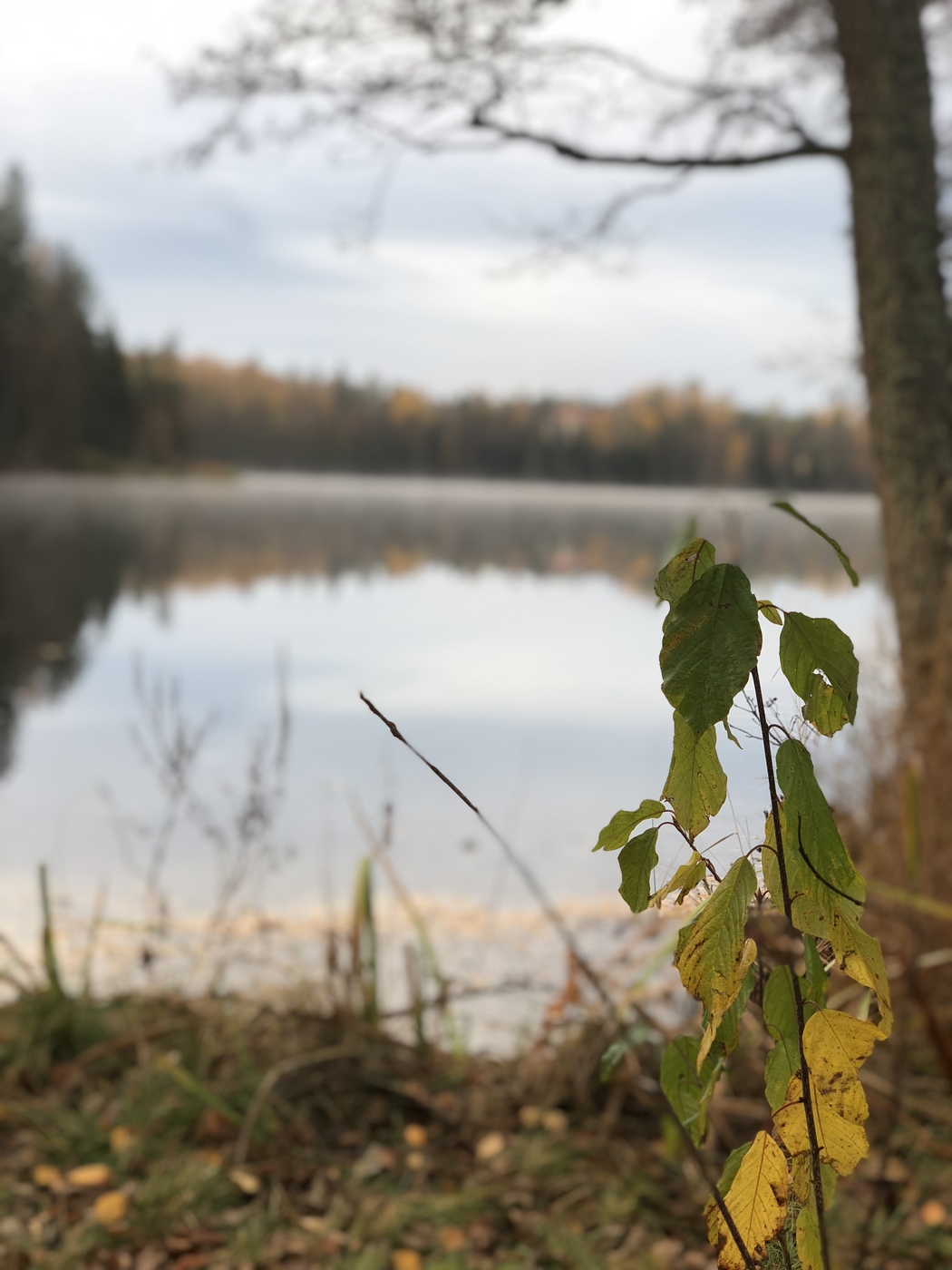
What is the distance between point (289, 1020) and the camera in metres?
2.97

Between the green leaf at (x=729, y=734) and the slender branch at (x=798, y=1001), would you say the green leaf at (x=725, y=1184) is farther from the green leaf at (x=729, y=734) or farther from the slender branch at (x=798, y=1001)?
the green leaf at (x=729, y=734)

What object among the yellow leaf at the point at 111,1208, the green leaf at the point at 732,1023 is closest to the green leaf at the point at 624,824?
the green leaf at the point at 732,1023

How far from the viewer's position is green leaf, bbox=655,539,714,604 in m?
0.59

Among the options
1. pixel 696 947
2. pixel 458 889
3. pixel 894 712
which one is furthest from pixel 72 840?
pixel 696 947

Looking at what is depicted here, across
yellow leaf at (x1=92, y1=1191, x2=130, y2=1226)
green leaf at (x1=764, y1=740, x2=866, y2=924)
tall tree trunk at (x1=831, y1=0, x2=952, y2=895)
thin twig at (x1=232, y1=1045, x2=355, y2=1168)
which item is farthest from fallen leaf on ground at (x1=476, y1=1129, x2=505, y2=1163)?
tall tree trunk at (x1=831, y1=0, x2=952, y2=895)

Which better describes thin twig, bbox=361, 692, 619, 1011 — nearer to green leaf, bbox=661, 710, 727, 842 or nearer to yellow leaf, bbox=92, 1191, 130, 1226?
green leaf, bbox=661, 710, 727, 842

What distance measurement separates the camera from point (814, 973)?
0.65 m

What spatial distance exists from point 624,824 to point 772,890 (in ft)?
0.29

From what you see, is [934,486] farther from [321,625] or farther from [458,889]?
[321,625]

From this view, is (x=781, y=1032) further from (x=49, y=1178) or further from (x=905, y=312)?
(x=905, y=312)

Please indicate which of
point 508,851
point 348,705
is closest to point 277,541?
point 348,705

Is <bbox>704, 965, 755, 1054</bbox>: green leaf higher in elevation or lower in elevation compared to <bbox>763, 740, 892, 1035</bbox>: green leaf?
lower

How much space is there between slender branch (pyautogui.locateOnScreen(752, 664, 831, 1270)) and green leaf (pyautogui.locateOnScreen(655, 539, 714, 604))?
0.06 meters

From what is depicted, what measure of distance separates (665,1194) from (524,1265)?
1.45ft
